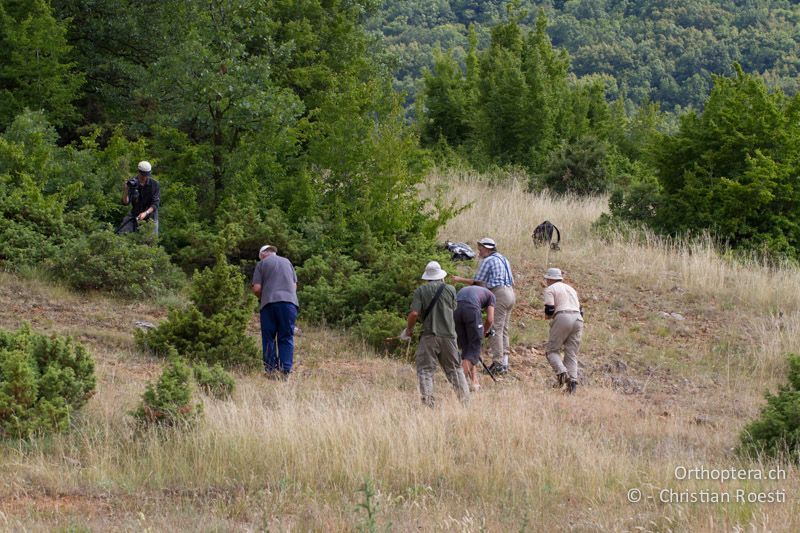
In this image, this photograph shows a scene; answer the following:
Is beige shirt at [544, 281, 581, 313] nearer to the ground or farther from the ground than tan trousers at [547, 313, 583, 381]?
farther from the ground

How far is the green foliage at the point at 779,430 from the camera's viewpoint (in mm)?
8609

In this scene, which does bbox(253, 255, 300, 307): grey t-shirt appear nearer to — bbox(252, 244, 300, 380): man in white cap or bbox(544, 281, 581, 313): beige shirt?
bbox(252, 244, 300, 380): man in white cap

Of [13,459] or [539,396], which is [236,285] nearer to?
[539,396]

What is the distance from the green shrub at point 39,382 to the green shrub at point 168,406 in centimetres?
60

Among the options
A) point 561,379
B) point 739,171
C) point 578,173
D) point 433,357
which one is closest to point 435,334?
point 433,357

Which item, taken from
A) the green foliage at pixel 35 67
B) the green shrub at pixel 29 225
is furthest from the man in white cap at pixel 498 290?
the green foliage at pixel 35 67

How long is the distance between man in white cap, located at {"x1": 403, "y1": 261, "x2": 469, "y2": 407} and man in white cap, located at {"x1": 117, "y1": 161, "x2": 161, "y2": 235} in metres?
6.23

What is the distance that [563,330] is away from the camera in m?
12.0

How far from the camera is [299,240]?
16172mm

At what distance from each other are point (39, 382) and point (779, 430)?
637 cm

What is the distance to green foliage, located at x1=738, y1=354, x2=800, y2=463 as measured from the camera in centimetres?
861

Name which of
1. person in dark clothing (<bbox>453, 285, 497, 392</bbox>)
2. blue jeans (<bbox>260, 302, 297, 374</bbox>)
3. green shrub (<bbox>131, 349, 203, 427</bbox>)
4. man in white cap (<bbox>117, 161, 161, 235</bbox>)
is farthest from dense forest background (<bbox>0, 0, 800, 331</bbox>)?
green shrub (<bbox>131, 349, 203, 427</bbox>)

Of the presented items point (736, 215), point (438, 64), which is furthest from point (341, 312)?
point (438, 64)

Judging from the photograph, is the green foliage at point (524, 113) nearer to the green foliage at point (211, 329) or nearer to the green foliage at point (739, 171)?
the green foliage at point (739, 171)
